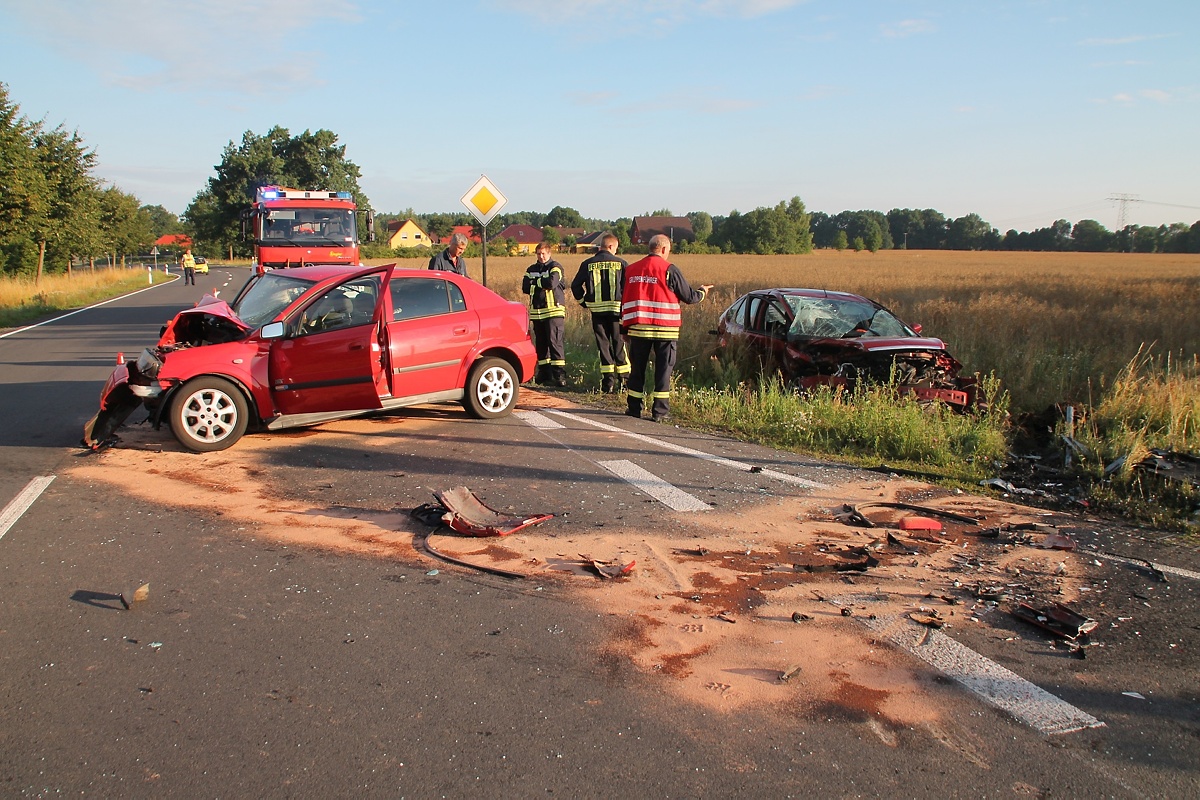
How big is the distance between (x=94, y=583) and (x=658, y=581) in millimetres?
3037

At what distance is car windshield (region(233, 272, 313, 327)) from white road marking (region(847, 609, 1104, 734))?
616cm

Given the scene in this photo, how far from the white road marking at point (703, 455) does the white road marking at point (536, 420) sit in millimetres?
261

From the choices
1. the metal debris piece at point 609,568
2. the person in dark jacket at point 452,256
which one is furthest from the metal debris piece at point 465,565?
the person in dark jacket at point 452,256

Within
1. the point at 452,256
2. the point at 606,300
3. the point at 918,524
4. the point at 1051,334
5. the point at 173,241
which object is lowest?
the point at 918,524

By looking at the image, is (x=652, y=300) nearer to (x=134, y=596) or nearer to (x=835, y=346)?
(x=835, y=346)

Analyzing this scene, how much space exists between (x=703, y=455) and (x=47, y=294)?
28.0m

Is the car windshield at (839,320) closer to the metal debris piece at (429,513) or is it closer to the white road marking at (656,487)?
the white road marking at (656,487)

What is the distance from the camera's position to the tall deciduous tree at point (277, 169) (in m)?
67.6

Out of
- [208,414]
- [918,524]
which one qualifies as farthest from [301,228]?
[918,524]

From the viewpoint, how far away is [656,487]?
21.5 ft

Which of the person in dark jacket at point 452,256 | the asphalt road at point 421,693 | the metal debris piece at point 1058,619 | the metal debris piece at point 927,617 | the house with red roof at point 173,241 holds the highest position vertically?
the house with red roof at point 173,241

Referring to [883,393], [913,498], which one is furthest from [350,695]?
[883,393]

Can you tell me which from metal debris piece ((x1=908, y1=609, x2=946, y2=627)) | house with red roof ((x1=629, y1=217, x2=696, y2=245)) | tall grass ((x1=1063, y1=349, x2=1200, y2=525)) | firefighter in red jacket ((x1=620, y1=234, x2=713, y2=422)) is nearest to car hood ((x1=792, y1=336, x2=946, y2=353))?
firefighter in red jacket ((x1=620, y1=234, x2=713, y2=422))

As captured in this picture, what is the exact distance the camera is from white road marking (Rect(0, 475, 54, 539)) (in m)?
5.66
